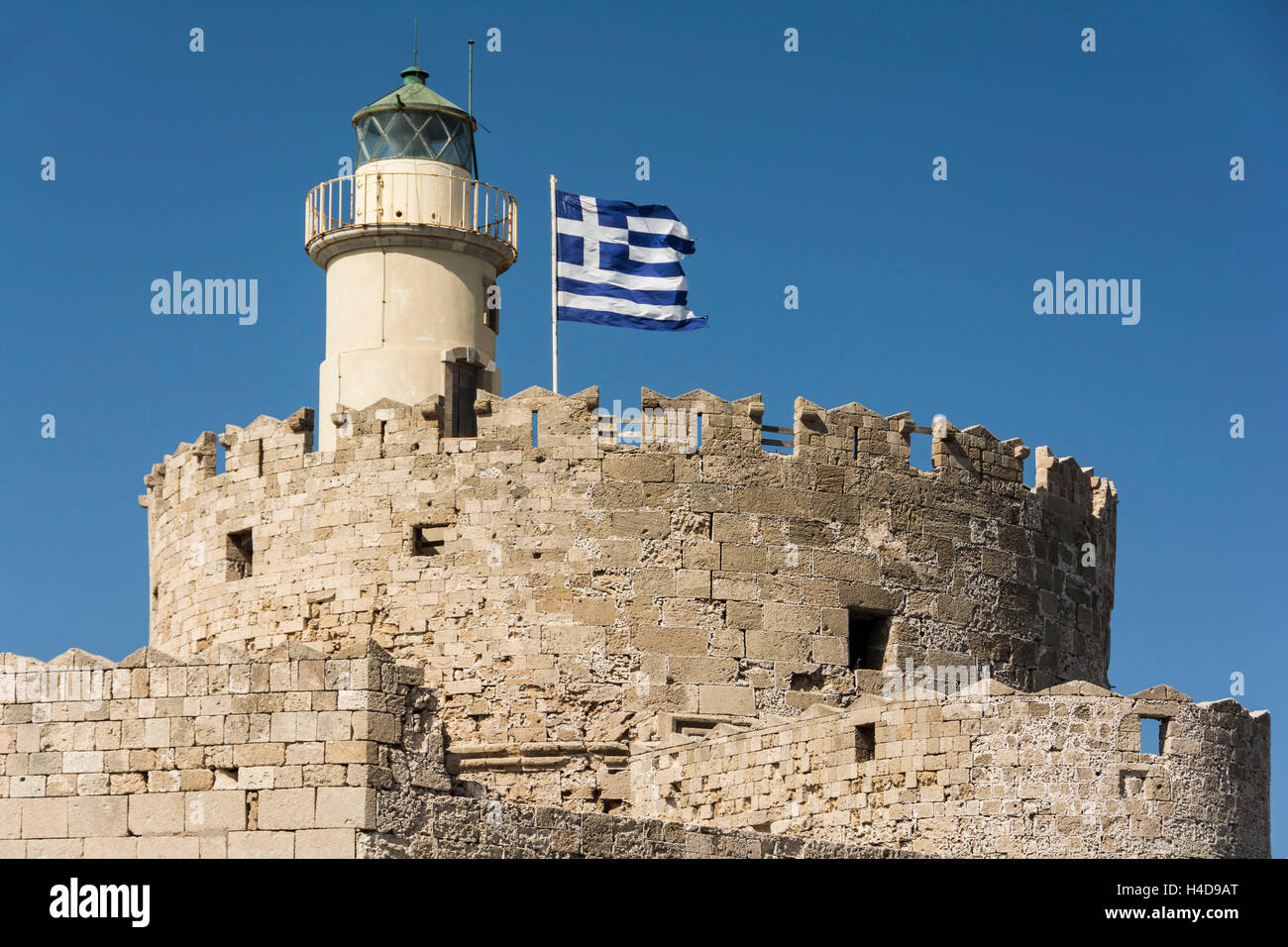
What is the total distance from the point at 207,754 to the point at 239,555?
1125cm

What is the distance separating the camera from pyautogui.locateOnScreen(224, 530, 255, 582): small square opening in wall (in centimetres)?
2830

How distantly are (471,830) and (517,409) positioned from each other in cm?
965

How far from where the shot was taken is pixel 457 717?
1022 inches

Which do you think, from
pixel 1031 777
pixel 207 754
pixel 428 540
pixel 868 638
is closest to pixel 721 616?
pixel 868 638

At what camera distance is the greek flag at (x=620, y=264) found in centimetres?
2939

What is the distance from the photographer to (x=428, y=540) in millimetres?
26766

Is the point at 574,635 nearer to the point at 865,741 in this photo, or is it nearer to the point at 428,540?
the point at 428,540

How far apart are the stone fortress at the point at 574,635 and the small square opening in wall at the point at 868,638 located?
3 cm

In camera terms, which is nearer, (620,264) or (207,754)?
(207,754)

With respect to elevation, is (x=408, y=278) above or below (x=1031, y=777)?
above

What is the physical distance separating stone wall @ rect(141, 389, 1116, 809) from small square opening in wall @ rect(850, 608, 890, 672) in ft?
0.39

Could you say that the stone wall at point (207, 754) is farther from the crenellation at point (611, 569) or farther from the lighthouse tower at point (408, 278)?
the lighthouse tower at point (408, 278)
